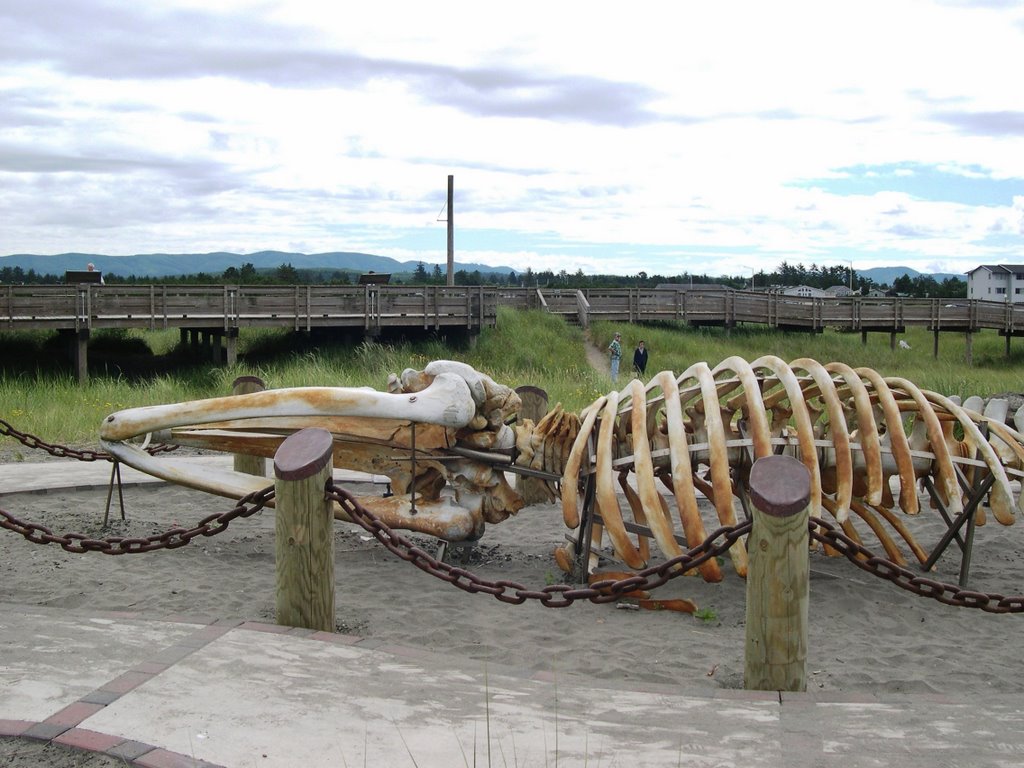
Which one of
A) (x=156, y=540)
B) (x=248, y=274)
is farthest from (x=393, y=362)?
(x=248, y=274)

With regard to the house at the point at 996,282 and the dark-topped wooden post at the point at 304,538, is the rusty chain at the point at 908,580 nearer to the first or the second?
the dark-topped wooden post at the point at 304,538

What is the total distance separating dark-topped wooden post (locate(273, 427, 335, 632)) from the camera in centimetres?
509

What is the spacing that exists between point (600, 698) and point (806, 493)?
1.17 metres

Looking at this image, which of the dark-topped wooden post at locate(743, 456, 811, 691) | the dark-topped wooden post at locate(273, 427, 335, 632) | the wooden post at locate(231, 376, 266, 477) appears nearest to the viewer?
the dark-topped wooden post at locate(743, 456, 811, 691)

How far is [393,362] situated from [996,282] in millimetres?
79673

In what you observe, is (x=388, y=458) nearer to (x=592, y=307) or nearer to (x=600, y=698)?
(x=600, y=698)

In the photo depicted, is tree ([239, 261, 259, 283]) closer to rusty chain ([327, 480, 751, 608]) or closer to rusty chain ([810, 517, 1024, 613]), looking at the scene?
rusty chain ([327, 480, 751, 608])

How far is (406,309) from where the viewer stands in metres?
26.1

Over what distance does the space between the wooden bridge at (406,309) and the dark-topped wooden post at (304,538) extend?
1677 centimetres

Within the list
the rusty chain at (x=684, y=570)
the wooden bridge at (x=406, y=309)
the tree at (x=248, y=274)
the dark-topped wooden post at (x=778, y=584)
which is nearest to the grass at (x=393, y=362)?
the wooden bridge at (x=406, y=309)

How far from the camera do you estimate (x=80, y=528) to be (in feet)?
26.1

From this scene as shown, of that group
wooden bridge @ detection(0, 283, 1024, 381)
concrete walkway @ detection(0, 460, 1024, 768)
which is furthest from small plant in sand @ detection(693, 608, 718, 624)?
wooden bridge @ detection(0, 283, 1024, 381)

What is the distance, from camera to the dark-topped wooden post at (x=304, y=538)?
5.09 metres

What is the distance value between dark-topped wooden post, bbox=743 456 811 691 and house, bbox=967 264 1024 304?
85780mm
